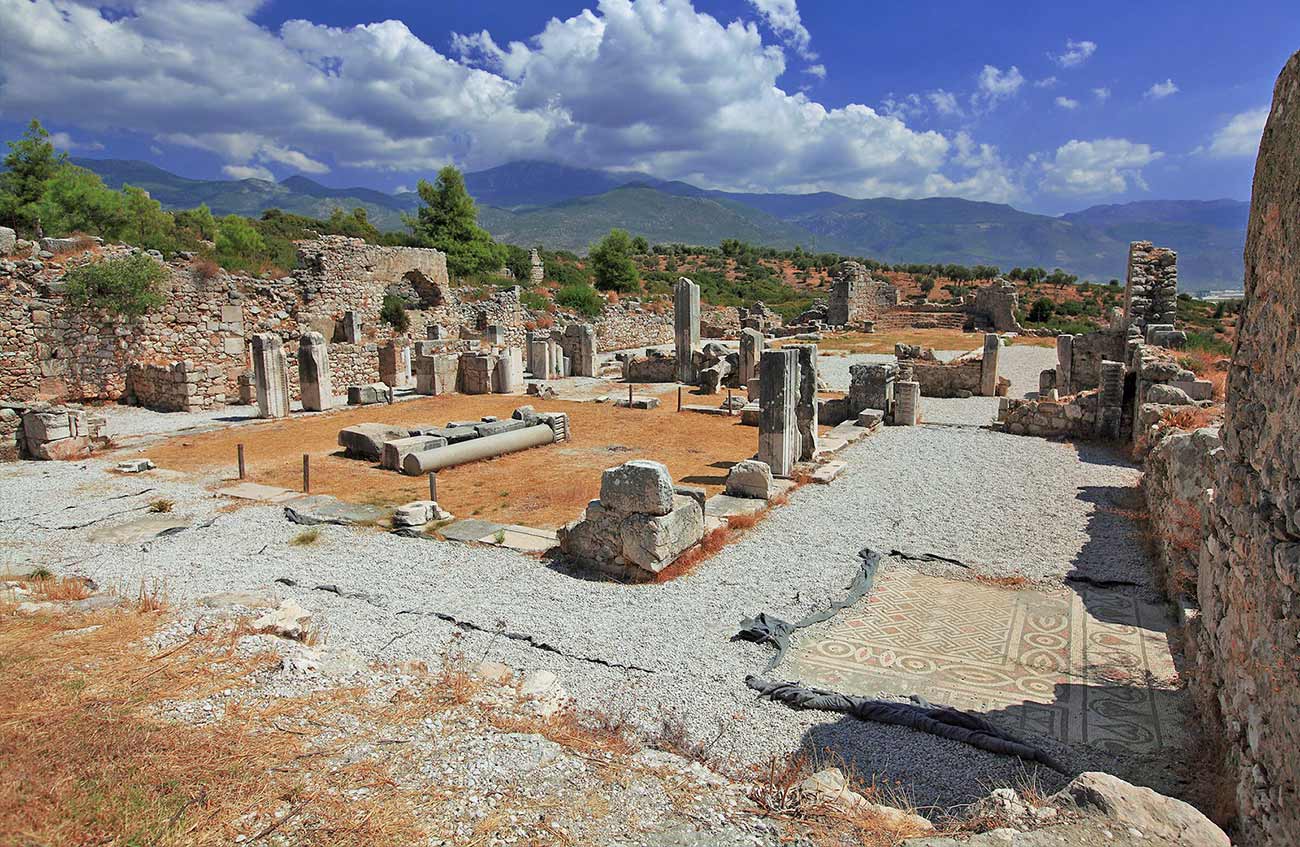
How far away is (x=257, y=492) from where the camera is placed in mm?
11469

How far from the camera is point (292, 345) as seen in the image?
2461 cm

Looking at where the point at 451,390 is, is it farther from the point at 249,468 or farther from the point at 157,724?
the point at 157,724

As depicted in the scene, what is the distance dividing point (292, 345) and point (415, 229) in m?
25.9

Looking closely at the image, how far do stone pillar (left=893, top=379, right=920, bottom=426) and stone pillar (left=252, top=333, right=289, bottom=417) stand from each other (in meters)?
15.4

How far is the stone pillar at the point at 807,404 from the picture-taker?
1339 centimetres

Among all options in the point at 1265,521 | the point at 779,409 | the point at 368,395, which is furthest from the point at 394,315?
the point at 1265,521

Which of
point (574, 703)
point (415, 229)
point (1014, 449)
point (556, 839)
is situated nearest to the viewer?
point (556, 839)

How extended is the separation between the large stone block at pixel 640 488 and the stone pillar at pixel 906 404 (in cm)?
1081

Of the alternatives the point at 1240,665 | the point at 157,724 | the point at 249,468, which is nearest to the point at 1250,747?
the point at 1240,665

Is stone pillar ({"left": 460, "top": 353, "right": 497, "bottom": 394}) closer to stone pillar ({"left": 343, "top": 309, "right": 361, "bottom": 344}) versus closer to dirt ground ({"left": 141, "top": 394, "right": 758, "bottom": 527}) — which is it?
dirt ground ({"left": 141, "top": 394, "right": 758, "bottom": 527})

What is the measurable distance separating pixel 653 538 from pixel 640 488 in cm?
58

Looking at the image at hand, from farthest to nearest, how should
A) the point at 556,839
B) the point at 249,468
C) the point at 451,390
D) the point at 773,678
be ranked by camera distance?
the point at 451,390 → the point at 249,468 → the point at 773,678 → the point at 556,839

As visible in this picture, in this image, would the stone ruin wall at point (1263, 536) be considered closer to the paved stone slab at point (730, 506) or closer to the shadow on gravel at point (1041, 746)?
the shadow on gravel at point (1041, 746)

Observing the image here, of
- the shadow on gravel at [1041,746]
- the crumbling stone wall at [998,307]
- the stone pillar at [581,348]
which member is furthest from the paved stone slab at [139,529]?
the crumbling stone wall at [998,307]
